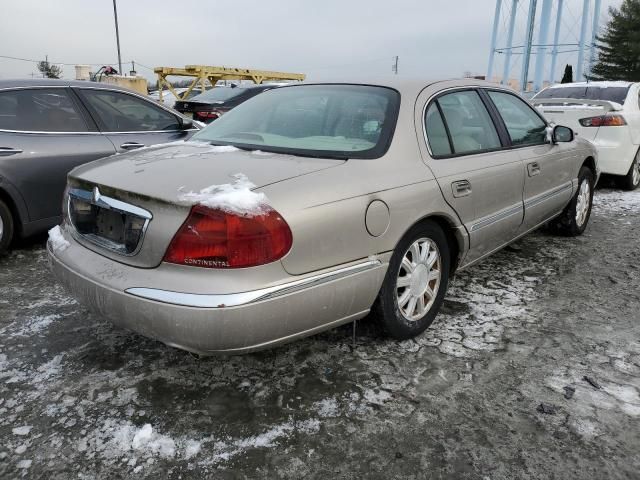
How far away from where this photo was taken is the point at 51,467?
1.97 meters

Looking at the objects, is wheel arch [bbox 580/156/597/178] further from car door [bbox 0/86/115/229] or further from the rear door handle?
car door [bbox 0/86/115/229]

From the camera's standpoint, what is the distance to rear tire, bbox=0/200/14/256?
4.13 meters

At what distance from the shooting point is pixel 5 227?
4156mm

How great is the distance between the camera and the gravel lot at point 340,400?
6.61ft

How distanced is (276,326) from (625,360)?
190 cm

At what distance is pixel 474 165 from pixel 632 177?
566cm

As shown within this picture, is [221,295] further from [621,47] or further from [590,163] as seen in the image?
[621,47]

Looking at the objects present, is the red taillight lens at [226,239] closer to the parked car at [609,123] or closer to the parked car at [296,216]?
the parked car at [296,216]

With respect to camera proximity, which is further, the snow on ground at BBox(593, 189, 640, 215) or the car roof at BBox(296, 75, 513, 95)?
the snow on ground at BBox(593, 189, 640, 215)

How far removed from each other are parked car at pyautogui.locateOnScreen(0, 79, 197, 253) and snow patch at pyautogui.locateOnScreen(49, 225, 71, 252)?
1.62m

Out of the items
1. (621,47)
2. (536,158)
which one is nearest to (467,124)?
(536,158)

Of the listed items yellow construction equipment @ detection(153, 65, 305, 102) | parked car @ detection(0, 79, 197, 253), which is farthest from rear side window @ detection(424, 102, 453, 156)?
yellow construction equipment @ detection(153, 65, 305, 102)

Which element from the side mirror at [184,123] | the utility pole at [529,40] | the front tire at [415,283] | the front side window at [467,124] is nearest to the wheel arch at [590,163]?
the front side window at [467,124]

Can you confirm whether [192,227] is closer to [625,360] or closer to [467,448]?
[467,448]
